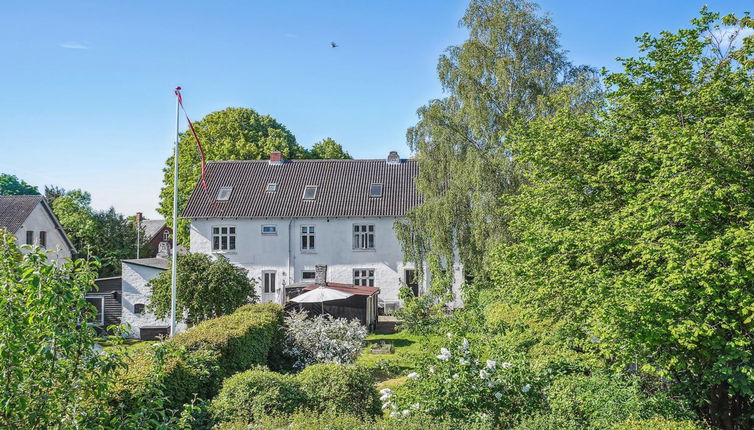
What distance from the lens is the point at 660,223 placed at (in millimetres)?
11688

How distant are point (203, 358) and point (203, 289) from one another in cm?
1662

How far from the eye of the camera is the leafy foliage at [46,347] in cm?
527

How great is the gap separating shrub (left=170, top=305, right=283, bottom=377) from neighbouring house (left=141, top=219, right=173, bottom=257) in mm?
34834

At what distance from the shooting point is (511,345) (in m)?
12.8

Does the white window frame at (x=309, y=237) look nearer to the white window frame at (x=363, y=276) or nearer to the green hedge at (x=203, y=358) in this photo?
the white window frame at (x=363, y=276)

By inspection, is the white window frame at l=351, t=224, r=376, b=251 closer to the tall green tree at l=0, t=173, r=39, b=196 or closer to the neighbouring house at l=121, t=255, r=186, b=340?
the neighbouring house at l=121, t=255, r=186, b=340

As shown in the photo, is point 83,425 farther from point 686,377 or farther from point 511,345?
point 686,377

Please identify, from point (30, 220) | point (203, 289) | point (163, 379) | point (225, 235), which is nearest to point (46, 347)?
point (163, 379)

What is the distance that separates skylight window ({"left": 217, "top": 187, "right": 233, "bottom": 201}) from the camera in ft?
120

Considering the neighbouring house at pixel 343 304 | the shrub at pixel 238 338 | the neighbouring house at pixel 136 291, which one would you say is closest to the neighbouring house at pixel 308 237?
the neighbouring house at pixel 136 291

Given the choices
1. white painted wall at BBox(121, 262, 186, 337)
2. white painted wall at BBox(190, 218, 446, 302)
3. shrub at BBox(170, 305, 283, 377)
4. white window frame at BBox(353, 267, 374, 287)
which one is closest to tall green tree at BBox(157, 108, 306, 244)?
white painted wall at BBox(190, 218, 446, 302)

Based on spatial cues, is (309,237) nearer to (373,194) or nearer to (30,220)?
(373,194)

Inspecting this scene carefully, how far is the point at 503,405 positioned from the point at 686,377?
4221mm

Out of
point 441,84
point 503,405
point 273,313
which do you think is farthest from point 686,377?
point 441,84
